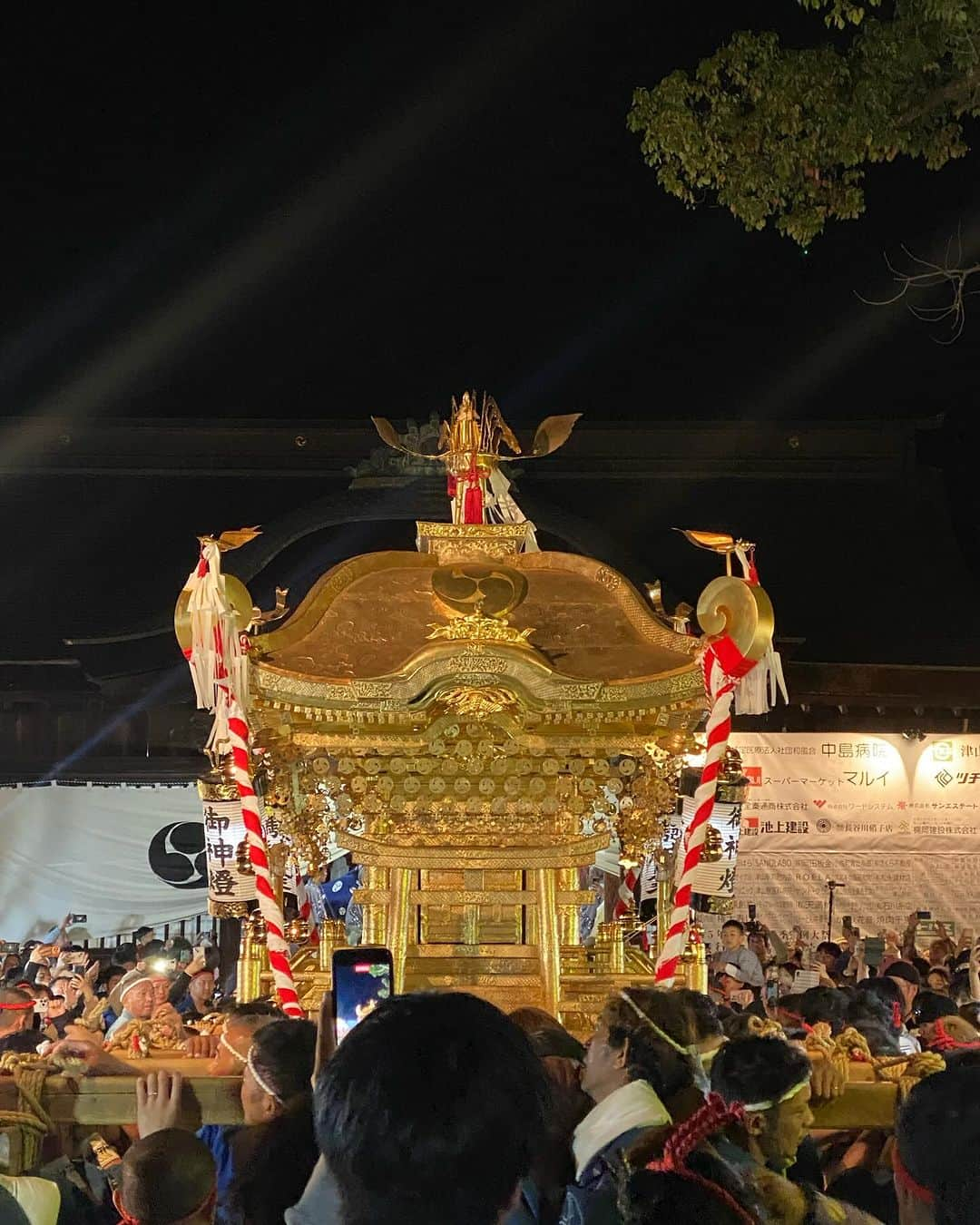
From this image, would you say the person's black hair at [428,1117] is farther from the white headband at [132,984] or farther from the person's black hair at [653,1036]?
the white headband at [132,984]

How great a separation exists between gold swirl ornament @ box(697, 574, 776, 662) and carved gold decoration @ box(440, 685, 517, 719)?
760mm

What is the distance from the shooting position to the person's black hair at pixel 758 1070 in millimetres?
2531

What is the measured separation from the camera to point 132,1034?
3.84 metres

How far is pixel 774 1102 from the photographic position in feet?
8.32

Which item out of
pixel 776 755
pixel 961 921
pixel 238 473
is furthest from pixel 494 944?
pixel 238 473

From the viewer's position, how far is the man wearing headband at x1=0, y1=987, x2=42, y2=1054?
3898 millimetres

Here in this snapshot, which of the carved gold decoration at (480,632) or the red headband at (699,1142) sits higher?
the carved gold decoration at (480,632)

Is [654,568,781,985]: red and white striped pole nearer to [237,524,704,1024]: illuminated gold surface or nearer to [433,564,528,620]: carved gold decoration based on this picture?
[237,524,704,1024]: illuminated gold surface

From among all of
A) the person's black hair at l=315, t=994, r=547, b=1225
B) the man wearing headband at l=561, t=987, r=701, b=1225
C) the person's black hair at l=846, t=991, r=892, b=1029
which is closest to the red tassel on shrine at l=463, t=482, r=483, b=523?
the person's black hair at l=846, t=991, r=892, b=1029

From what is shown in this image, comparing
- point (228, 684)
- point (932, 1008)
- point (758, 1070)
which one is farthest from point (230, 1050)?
point (932, 1008)

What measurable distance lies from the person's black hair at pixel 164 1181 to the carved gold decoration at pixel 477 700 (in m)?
2.39

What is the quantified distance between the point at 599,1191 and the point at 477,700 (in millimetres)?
2548

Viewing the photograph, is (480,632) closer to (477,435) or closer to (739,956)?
(477,435)

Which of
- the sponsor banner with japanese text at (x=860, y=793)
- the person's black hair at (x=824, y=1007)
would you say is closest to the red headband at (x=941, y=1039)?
the person's black hair at (x=824, y=1007)
